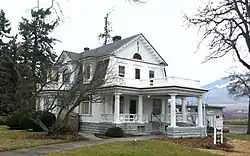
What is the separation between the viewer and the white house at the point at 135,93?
2664 cm

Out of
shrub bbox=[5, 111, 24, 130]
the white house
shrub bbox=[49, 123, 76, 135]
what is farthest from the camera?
shrub bbox=[5, 111, 24, 130]

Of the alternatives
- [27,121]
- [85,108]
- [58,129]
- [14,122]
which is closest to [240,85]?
[85,108]

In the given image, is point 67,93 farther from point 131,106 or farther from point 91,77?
point 131,106

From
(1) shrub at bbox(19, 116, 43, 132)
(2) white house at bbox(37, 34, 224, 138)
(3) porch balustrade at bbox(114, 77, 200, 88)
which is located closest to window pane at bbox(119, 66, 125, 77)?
(2) white house at bbox(37, 34, 224, 138)

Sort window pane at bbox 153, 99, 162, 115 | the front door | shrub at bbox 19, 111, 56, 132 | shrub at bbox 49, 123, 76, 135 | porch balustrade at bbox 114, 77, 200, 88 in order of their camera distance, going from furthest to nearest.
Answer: window pane at bbox 153, 99, 162, 115 < the front door < shrub at bbox 19, 111, 56, 132 < porch balustrade at bbox 114, 77, 200, 88 < shrub at bbox 49, 123, 76, 135

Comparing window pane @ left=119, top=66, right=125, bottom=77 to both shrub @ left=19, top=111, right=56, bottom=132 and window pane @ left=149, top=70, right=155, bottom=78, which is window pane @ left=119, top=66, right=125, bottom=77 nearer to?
window pane @ left=149, top=70, right=155, bottom=78

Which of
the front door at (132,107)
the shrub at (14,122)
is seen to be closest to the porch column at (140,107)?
the front door at (132,107)

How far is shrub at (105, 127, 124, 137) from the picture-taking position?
25.3 metres

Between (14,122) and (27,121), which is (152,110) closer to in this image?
(27,121)

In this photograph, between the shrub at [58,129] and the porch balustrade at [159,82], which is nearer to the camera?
the shrub at [58,129]

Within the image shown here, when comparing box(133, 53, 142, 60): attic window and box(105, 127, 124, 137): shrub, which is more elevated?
box(133, 53, 142, 60): attic window

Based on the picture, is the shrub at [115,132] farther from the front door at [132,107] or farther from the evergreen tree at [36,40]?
the evergreen tree at [36,40]

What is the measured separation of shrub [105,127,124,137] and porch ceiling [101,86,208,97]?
10.8 ft

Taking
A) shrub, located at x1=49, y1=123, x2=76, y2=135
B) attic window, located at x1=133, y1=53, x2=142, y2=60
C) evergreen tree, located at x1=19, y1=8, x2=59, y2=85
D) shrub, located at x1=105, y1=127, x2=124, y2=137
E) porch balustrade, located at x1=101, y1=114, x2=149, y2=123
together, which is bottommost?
shrub, located at x1=105, y1=127, x2=124, y2=137
